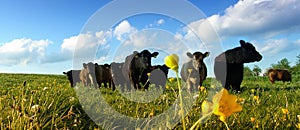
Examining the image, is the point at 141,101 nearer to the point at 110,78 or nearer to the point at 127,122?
the point at 127,122

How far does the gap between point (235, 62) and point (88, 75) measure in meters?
5.42

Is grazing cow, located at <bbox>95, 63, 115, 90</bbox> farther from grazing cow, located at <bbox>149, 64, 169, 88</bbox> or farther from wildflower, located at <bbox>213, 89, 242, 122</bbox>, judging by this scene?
wildflower, located at <bbox>213, 89, 242, 122</bbox>

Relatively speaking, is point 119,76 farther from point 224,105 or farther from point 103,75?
point 224,105

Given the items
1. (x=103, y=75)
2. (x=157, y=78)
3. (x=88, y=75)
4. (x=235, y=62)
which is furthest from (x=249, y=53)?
(x=88, y=75)

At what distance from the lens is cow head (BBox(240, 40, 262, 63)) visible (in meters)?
10.7

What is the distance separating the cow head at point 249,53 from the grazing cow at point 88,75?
491cm

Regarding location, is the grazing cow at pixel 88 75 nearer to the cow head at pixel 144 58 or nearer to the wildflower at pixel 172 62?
the cow head at pixel 144 58

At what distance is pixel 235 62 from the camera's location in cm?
1065

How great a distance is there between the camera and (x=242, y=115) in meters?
4.26

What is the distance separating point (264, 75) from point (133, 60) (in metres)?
13.1

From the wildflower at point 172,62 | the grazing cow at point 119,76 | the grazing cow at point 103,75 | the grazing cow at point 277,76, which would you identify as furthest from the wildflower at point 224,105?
the grazing cow at point 277,76

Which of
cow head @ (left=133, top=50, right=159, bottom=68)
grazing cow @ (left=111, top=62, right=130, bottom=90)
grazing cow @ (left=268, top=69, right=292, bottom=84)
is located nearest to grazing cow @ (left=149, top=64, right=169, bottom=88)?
cow head @ (left=133, top=50, right=159, bottom=68)

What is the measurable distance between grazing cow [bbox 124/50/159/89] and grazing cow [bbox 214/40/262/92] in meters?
2.16

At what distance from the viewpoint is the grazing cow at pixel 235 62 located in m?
10.4
